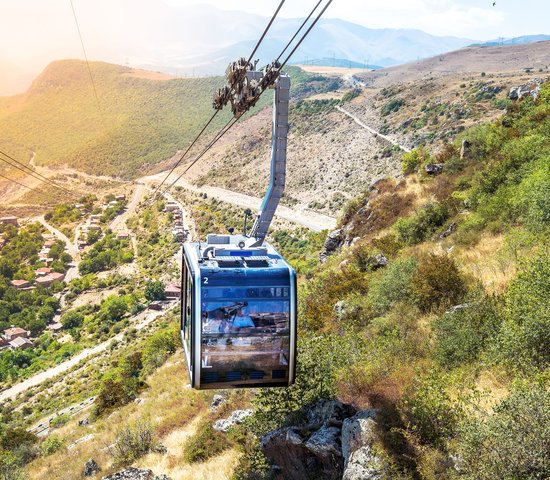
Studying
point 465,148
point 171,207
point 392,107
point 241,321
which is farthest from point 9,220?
point 241,321

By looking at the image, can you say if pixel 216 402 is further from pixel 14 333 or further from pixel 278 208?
pixel 14 333

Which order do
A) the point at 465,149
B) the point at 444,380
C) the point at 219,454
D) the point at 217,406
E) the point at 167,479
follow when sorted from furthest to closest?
the point at 465,149, the point at 217,406, the point at 219,454, the point at 167,479, the point at 444,380

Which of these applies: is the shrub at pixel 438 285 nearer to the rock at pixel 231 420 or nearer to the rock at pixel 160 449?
the rock at pixel 231 420

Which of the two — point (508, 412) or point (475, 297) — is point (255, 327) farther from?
point (475, 297)

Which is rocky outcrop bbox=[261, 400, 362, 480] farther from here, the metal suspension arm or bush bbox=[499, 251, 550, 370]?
the metal suspension arm

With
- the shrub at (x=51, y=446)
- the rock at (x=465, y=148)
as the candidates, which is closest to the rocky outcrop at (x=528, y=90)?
the rock at (x=465, y=148)

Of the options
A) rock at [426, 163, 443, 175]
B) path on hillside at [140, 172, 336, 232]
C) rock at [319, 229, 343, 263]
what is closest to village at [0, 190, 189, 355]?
path on hillside at [140, 172, 336, 232]

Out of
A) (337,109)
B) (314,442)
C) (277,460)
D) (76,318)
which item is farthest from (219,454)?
(337,109)
